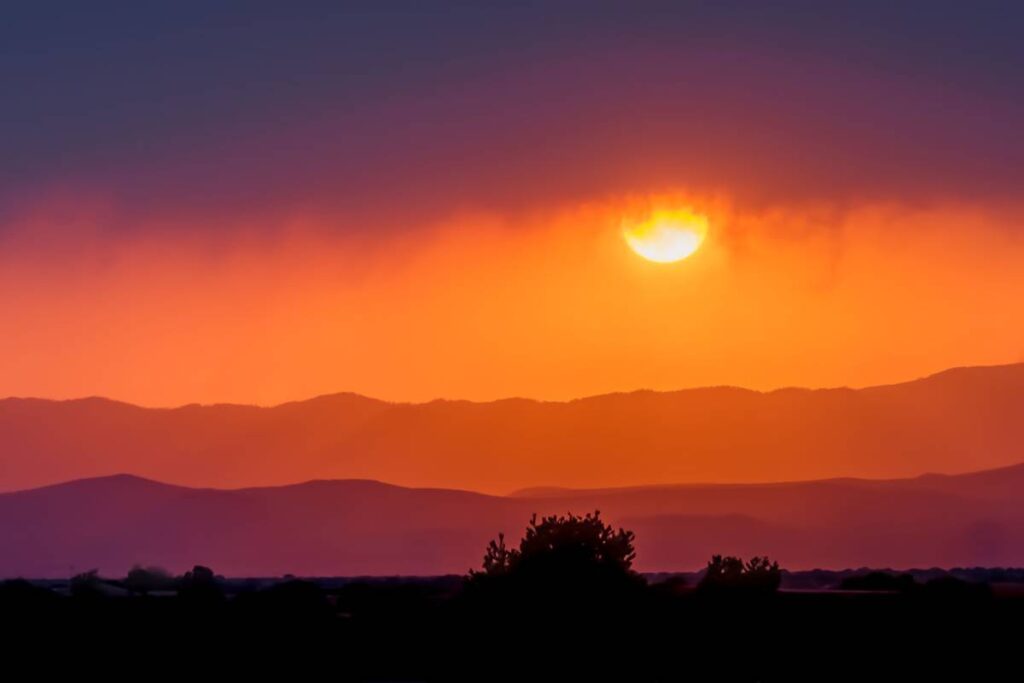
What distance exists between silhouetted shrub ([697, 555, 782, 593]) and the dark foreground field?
250mm

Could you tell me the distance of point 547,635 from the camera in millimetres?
54906

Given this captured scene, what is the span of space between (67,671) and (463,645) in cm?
1505

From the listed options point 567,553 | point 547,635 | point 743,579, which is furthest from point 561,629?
point 743,579

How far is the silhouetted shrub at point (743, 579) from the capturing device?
62.8m

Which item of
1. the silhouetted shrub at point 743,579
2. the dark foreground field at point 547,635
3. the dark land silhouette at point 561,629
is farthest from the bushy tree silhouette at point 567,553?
the silhouetted shrub at point 743,579

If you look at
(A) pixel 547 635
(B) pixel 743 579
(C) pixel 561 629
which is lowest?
(A) pixel 547 635

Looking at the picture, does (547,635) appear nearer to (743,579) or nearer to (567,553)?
(567,553)

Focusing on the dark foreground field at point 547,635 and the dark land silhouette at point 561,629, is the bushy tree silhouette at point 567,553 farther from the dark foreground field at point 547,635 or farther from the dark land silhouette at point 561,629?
the dark foreground field at point 547,635

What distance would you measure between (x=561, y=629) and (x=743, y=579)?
11.0 metres

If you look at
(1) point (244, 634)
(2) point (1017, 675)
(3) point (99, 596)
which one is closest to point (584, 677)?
(2) point (1017, 675)

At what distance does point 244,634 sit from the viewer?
6862cm

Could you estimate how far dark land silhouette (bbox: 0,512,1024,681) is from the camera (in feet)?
183

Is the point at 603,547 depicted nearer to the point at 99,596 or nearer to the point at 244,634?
the point at 244,634

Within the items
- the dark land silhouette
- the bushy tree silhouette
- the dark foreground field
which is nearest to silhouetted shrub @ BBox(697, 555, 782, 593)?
the dark land silhouette
